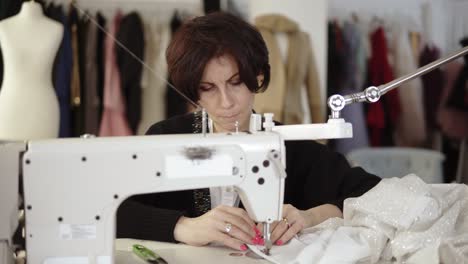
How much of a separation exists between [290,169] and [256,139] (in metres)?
0.63

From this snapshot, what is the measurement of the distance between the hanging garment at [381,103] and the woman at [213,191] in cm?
223

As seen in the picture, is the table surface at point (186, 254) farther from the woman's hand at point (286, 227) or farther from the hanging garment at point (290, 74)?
the hanging garment at point (290, 74)

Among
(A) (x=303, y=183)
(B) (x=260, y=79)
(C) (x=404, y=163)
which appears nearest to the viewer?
(B) (x=260, y=79)

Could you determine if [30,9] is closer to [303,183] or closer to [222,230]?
[303,183]

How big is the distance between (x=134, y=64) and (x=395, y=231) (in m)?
2.43

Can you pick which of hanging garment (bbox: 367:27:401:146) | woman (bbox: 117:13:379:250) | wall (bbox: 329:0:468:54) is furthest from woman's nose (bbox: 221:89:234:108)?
wall (bbox: 329:0:468:54)

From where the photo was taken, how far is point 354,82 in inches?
154

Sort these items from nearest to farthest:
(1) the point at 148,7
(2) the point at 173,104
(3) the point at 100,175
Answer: (3) the point at 100,175 → (2) the point at 173,104 → (1) the point at 148,7

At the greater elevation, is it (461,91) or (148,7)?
(148,7)

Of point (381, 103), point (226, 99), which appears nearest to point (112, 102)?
point (381, 103)

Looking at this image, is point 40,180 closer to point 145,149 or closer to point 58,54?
point 145,149

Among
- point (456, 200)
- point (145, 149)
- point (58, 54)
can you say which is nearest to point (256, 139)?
point (145, 149)

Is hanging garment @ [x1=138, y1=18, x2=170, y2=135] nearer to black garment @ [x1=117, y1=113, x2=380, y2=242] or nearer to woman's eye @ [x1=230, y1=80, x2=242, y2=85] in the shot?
black garment @ [x1=117, y1=113, x2=380, y2=242]

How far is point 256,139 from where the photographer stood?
3.86ft
